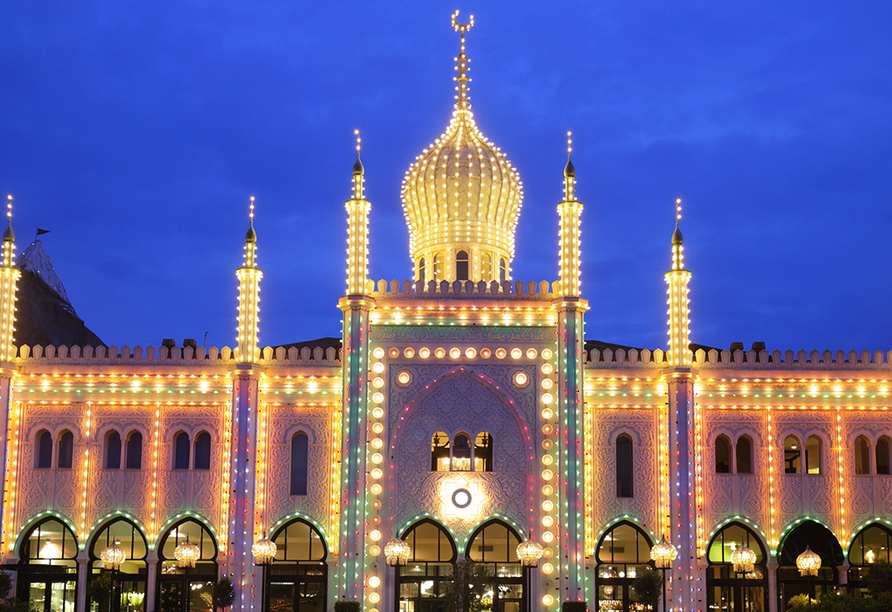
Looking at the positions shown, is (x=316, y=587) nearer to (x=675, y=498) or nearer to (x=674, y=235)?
(x=675, y=498)

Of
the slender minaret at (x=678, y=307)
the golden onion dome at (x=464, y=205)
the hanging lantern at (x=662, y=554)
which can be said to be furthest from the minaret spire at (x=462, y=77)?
the hanging lantern at (x=662, y=554)

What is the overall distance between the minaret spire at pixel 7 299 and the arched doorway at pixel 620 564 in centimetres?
1724

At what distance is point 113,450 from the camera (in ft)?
88.5

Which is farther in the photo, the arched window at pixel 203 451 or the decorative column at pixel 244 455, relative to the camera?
the arched window at pixel 203 451

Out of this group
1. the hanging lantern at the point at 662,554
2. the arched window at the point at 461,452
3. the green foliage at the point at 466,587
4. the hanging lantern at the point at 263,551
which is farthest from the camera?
the arched window at the point at 461,452

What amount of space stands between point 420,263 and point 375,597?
33.8ft

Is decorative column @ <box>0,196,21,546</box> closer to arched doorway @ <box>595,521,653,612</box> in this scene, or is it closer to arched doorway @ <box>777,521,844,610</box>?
arched doorway @ <box>595,521,653,612</box>

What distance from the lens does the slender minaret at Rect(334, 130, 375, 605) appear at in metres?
24.7

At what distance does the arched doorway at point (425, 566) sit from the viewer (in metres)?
25.5

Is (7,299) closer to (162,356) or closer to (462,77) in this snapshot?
(162,356)

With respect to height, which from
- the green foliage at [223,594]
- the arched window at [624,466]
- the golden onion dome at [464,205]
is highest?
the golden onion dome at [464,205]

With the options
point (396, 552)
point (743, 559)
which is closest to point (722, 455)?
point (743, 559)

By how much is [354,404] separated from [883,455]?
14890 mm

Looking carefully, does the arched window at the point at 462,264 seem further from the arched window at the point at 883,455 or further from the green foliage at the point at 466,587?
the arched window at the point at 883,455
